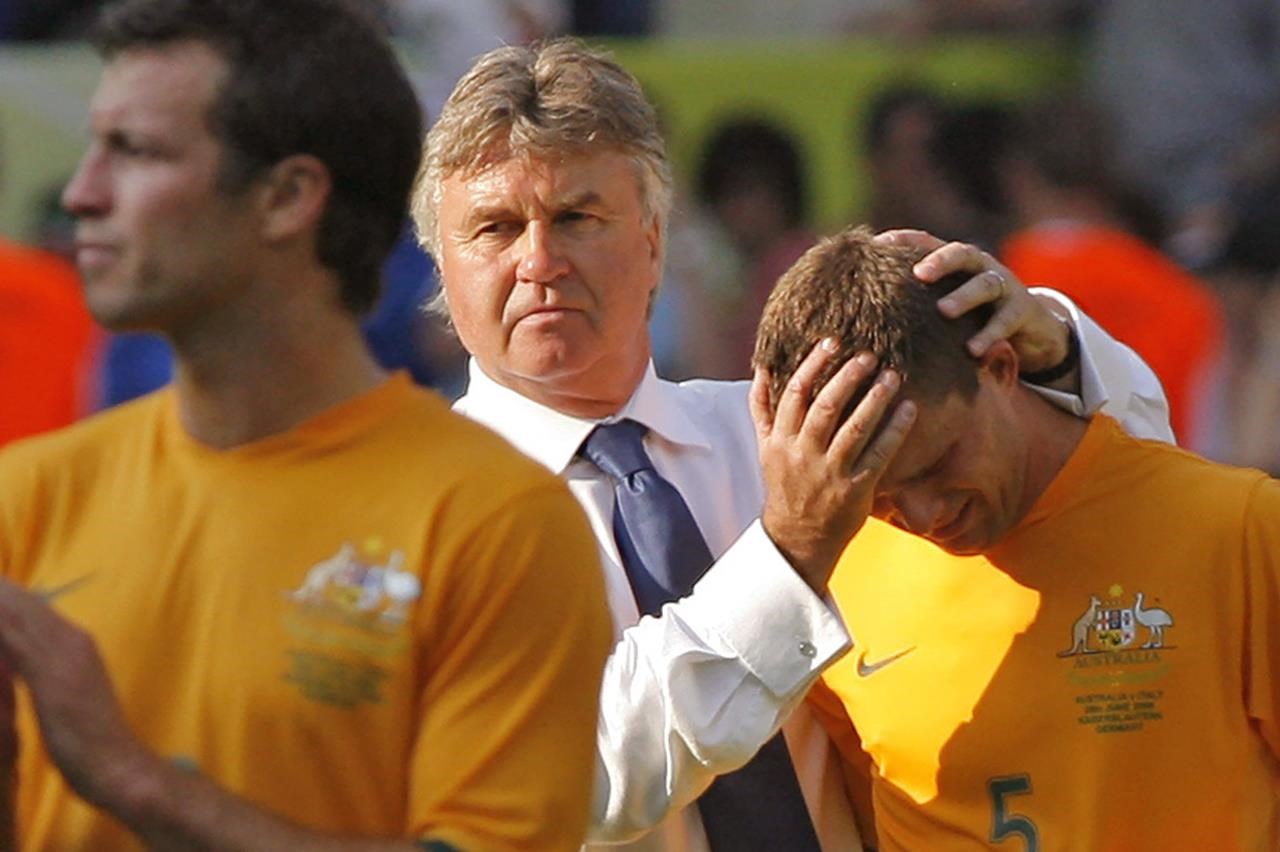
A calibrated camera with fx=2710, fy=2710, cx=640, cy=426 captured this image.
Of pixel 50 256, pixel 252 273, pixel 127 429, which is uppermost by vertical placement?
pixel 252 273

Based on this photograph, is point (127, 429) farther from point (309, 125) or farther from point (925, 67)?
point (925, 67)

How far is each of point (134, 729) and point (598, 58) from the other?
61.9 inches

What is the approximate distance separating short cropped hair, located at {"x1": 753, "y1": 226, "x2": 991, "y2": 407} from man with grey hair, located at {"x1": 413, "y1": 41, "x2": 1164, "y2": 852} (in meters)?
0.03

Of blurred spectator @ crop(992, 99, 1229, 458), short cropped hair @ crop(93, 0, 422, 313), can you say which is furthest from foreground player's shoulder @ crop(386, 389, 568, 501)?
blurred spectator @ crop(992, 99, 1229, 458)

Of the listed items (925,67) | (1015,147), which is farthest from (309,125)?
(925,67)

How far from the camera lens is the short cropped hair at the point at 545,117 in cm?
378

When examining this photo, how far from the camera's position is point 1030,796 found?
341 cm

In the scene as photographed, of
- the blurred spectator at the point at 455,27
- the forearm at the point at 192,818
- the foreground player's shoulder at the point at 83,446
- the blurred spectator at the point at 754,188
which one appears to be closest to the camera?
the forearm at the point at 192,818

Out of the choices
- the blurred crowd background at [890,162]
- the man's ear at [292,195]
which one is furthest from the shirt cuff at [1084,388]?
the blurred crowd background at [890,162]

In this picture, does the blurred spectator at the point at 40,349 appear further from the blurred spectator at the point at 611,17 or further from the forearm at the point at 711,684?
the forearm at the point at 711,684

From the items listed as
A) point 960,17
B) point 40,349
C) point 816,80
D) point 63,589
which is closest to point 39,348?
point 40,349

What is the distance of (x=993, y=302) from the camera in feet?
11.5

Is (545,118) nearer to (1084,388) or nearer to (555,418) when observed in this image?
(555,418)

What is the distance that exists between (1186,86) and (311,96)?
24.0 feet
